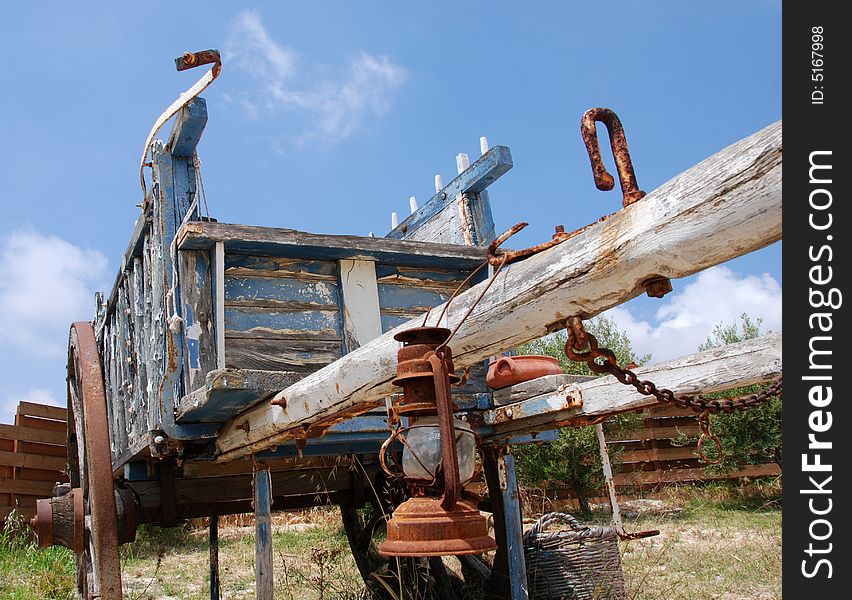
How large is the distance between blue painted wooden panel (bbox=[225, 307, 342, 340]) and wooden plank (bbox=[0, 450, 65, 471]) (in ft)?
18.3

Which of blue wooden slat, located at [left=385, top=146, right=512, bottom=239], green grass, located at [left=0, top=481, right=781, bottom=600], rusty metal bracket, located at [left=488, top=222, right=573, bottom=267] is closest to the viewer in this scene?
rusty metal bracket, located at [left=488, top=222, right=573, bottom=267]

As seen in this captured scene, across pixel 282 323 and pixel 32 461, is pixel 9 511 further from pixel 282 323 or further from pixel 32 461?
pixel 282 323

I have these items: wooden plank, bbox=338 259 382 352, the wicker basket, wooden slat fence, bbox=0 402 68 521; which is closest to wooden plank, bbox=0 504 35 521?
wooden slat fence, bbox=0 402 68 521

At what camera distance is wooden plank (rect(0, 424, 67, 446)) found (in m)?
7.43

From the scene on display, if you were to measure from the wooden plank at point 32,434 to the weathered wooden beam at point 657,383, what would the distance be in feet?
19.6

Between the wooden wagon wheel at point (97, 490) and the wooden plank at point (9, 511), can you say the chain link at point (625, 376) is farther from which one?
the wooden plank at point (9, 511)

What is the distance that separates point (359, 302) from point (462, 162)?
4.11 feet

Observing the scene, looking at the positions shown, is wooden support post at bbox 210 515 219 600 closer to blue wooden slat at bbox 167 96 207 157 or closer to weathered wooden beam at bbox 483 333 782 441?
weathered wooden beam at bbox 483 333 782 441

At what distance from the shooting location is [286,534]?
8.83m

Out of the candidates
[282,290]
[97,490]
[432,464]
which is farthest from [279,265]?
[432,464]

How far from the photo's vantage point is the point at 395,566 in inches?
200
